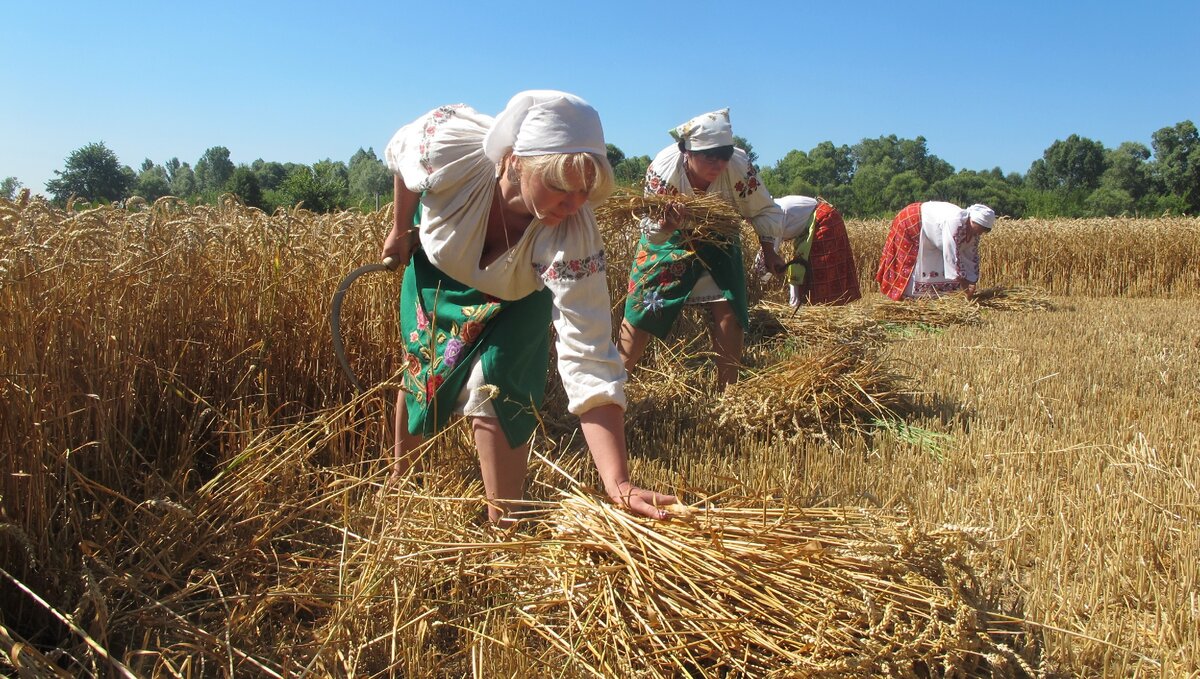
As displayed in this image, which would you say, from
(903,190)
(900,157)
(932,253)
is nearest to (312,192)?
(932,253)

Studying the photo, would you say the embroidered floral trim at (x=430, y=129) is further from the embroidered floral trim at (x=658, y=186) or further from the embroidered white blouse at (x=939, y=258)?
the embroidered white blouse at (x=939, y=258)

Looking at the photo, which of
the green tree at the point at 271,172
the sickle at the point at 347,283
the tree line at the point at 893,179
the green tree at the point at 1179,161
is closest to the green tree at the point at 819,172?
the tree line at the point at 893,179

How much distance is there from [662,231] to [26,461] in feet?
9.80

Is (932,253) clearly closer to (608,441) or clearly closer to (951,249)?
(951,249)

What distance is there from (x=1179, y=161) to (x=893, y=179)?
18.0 m

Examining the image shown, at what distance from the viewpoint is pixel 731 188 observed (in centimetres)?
445

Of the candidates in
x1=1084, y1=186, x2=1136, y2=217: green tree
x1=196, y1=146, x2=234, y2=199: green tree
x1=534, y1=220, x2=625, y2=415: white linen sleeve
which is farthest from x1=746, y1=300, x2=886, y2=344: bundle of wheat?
x1=196, y1=146, x2=234, y2=199: green tree

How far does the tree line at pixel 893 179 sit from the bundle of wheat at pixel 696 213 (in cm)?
2032

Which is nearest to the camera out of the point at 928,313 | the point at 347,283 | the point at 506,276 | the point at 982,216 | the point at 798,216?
the point at 506,276

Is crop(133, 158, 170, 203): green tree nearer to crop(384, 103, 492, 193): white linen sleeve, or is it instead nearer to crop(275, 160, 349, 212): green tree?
crop(275, 160, 349, 212): green tree

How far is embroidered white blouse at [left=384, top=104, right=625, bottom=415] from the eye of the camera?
211 centimetres

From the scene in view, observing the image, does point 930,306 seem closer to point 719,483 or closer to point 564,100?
point 719,483

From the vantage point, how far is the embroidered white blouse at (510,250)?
6.91 ft

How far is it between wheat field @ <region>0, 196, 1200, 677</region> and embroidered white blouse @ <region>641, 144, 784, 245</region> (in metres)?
0.81
